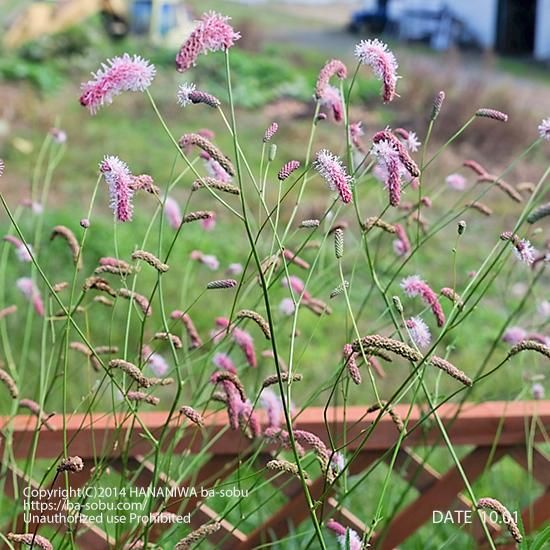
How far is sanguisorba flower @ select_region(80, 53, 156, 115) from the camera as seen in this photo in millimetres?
867

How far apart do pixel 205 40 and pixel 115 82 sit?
95 mm

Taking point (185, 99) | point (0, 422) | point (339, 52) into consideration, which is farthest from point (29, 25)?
point (185, 99)

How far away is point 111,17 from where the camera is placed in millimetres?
9297

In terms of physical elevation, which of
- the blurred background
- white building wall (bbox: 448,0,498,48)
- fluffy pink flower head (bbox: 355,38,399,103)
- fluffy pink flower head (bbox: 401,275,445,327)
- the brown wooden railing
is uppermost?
fluffy pink flower head (bbox: 355,38,399,103)

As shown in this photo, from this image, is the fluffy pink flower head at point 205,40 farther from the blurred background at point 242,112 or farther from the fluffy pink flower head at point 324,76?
the blurred background at point 242,112

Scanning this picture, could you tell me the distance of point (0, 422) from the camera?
5.08ft

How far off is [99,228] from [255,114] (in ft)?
12.1

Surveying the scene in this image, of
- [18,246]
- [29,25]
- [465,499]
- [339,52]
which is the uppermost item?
[18,246]

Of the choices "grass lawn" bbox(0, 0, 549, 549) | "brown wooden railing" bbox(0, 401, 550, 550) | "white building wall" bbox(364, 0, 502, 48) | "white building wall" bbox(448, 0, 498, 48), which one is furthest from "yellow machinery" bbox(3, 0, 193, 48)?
"brown wooden railing" bbox(0, 401, 550, 550)

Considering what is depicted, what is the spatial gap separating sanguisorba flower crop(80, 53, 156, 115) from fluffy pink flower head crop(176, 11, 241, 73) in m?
0.06

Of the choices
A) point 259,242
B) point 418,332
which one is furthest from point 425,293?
point 259,242

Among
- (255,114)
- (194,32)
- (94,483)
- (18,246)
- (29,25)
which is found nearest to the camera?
(194,32)

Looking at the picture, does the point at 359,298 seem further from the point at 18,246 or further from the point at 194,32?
the point at 194,32

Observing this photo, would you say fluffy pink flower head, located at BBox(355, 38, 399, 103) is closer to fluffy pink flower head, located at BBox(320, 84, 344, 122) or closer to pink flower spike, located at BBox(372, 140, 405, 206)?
pink flower spike, located at BBox(372, 140, 405, 206)
